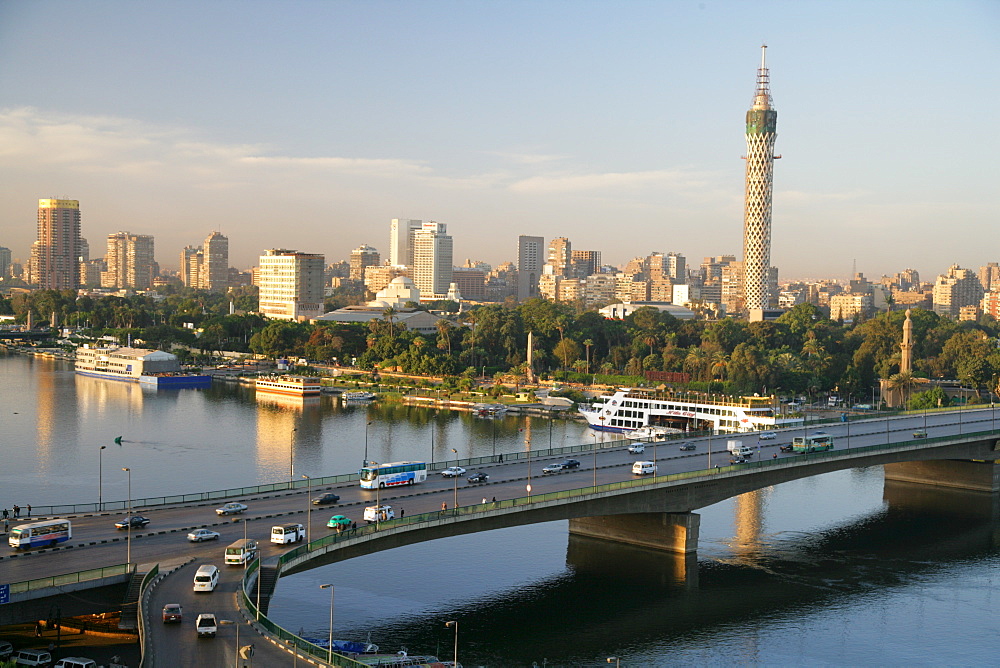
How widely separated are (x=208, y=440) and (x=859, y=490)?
2865cm

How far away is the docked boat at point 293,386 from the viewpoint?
72.3 meters

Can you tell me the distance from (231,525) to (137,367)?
61.8 meters

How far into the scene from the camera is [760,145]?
126938 millimetres

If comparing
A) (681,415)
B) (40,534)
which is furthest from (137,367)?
(40,534)

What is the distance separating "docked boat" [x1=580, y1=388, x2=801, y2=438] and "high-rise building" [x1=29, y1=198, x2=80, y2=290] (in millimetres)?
152813

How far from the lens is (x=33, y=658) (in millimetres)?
19344

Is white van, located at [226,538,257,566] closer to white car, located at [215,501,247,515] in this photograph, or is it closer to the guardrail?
the guardrail

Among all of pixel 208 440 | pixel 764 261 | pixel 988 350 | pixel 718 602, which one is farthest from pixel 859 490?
pixel 764 261

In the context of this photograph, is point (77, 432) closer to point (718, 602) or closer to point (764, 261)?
point (718, 602)

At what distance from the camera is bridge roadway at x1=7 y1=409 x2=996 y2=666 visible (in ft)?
57.0

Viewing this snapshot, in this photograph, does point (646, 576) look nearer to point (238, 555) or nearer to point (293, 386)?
point (238, 555)

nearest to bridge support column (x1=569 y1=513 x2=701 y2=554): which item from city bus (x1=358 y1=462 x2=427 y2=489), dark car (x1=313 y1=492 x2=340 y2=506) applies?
city bus (x1=358 y1=462 x2=427 y2=489)

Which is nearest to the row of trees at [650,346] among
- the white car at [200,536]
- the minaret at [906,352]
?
the minaret at [906,352]

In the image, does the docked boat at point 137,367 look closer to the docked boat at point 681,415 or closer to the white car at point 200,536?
the docked boat at point 681,415
